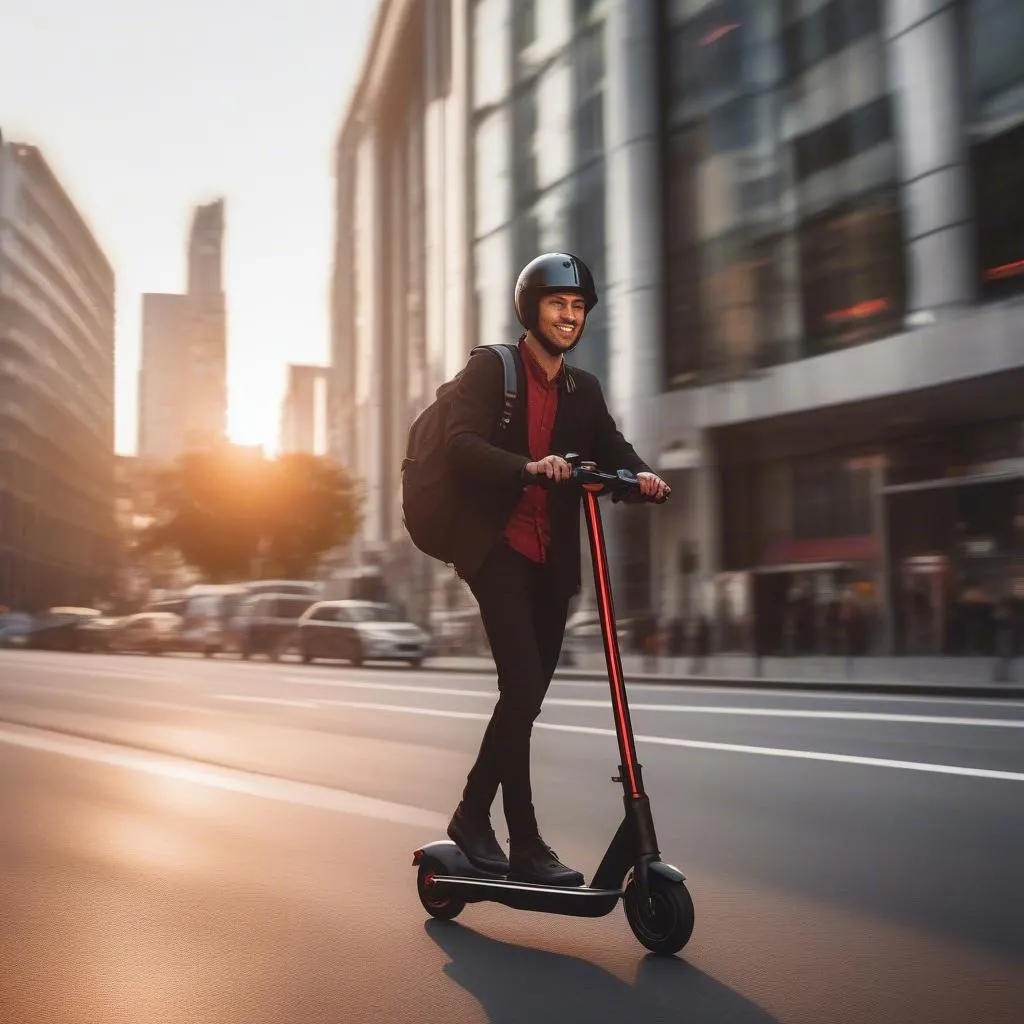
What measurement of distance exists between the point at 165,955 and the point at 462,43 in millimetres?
40358

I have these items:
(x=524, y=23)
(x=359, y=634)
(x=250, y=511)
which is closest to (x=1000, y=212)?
(x=359, y=634)

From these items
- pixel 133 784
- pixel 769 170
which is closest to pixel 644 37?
pixel 769 170

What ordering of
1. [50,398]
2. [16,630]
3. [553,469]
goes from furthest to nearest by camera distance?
[50,398] < [16,630] < [553,469]

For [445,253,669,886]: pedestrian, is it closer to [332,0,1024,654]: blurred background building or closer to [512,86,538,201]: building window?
[332,0,1024,654]: blurred background building

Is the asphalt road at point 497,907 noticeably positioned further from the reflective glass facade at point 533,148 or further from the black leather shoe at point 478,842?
the reflective glass facade at point 533,148

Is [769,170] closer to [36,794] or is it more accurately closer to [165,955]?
[36,794]

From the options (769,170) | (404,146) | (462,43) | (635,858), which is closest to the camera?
(635,858)

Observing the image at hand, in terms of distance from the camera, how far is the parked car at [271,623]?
3316 cm

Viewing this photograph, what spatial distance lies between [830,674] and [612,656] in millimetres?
17001

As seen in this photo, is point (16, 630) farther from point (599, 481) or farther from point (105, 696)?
point (599, 481)

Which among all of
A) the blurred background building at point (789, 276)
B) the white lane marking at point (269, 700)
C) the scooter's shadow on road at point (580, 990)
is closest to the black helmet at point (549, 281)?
the scooter's shadow on road at point (580, 990)

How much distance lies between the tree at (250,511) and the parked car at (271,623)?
31933 millimetres

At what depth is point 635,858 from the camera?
12.5ft

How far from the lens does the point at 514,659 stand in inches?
161
